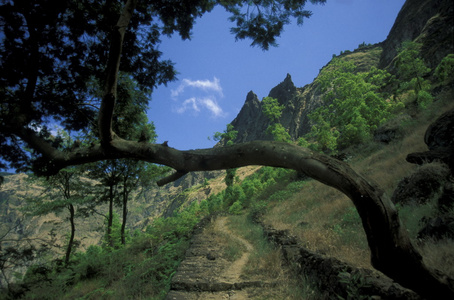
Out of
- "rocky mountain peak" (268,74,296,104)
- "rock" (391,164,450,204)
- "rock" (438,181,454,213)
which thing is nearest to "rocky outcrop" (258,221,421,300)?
"rock" (438,181,454,213)

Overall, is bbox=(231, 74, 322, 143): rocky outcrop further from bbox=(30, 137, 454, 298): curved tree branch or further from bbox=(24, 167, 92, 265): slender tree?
bbox=(30, 137, 454, 298): curved tree branch

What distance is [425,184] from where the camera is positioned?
5.84m

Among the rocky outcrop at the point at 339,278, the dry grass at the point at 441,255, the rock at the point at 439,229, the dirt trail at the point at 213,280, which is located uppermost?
the rock at the point at 439,229

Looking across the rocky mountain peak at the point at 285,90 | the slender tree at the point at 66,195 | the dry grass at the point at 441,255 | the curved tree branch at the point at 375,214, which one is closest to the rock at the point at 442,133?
the dry grass at the point at 441,255

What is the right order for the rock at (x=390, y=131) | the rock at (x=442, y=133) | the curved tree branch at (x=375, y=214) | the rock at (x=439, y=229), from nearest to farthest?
1. the curved tree branch at (x=375, y=214)
2. the rock at (x=439, y=229)
3. the rock at (x=442, y=133)
4. the rock at (x=390, y=131)

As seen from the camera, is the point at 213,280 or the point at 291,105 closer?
the point at 213,280

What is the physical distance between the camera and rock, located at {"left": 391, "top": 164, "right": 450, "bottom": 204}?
5.54 metres

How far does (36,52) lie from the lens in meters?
3.72

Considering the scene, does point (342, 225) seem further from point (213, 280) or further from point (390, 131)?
point (390, 131)

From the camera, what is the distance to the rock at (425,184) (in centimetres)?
554

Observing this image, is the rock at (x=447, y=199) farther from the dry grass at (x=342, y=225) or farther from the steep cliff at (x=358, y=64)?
the steep cliff at (x=358, y=64)

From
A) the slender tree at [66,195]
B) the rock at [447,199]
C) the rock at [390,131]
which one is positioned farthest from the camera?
the rock at [390,131]

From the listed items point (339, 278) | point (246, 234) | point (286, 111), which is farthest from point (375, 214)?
point (286, 111)

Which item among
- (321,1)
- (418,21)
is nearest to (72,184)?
(321,1)
